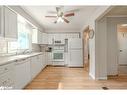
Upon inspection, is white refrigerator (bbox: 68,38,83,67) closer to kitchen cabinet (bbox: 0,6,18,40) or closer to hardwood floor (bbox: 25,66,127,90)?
hardwood floor (bbox: 25,66,127,90)

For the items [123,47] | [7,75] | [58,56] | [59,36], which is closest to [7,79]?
[7,75]

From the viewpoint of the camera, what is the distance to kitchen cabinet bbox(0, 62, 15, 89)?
2.39 m

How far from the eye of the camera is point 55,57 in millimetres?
8953

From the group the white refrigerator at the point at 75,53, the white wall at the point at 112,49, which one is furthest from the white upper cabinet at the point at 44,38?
the white wall at the point at 112,49

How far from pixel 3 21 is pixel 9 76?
3.75 feet

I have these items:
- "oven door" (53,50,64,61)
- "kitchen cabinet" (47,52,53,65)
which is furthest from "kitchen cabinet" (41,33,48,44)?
"oven door" (53,50,64,61)

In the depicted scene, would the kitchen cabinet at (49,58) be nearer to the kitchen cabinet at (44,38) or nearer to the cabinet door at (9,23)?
the kitchen cabinet at (44,38)

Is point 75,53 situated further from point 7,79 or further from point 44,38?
point 7,79

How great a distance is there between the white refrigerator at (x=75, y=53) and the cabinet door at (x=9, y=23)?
4.95 meters

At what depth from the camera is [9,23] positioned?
3.52m

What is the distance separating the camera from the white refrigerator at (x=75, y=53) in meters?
8.54

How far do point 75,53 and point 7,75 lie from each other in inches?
242
